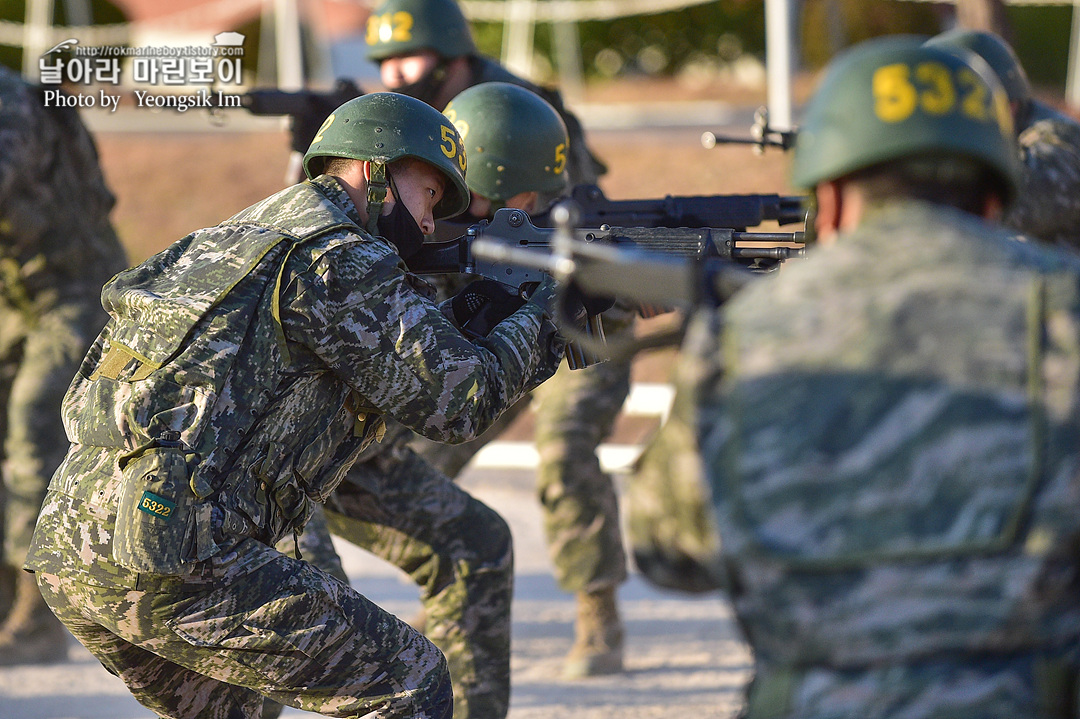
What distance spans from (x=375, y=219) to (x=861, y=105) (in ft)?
5.38

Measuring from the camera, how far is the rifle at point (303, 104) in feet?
21.0

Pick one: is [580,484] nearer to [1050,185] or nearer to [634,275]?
[1050,185]

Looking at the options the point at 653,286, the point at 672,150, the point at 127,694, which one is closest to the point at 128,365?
the point at 653,286

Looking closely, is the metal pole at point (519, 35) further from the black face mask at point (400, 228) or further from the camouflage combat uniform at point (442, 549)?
the black face mask at point (400, 228)

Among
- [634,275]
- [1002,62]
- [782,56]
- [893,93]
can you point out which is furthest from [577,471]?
[782,56]

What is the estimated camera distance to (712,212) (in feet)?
14.9

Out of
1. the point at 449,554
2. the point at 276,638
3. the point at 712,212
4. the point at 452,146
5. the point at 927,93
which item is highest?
the point at 927,93

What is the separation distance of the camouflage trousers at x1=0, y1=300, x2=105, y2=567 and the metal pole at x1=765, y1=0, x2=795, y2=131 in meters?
6.35

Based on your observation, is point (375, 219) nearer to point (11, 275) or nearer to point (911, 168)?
point (911, 168)

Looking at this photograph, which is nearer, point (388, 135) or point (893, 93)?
point (893, 93)

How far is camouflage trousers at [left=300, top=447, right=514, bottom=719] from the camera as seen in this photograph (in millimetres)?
4305

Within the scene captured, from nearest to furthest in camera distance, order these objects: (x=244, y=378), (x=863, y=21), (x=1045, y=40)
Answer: (x=244, y=378) → (x=863, y=21) → (x=1045, y=40)

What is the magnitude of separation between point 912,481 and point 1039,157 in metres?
3.67

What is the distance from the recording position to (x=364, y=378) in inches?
126
